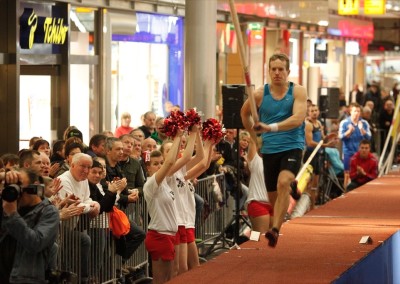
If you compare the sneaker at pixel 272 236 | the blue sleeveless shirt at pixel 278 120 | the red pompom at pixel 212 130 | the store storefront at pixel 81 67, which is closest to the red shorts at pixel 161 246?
the blue sleeveless shirt at pixel 278 120

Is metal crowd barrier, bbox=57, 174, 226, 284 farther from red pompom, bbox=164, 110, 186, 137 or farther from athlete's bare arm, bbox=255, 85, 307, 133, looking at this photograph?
athlete's bare arm, bbox=255, 85, 307, 133

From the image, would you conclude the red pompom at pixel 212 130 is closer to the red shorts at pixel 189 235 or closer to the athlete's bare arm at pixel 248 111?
the red shorts at pixel 189 235

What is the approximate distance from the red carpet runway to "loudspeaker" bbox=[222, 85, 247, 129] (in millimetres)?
2724

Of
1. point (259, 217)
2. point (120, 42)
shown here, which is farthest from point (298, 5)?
point (259, 217)

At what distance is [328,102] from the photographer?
2919 cm

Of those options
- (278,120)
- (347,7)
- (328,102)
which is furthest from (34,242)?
(347,7)

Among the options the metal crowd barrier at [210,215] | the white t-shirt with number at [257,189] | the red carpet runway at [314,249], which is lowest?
the metal crowd barrier at [210,215]

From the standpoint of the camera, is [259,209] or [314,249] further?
[259,209]

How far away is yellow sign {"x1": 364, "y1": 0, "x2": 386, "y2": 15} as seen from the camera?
33.2 meters

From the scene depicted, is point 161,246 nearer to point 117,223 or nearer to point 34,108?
point 117,223

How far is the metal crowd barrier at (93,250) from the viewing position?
11.8 metres

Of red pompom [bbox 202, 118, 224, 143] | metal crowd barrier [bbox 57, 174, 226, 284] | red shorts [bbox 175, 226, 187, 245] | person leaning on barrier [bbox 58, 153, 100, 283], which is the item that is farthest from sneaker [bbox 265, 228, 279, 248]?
red pompom [bbox 202, 118, 224, 143]

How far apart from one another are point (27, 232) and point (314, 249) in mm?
3270

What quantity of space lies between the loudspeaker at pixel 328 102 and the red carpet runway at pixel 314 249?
13.5 metres
